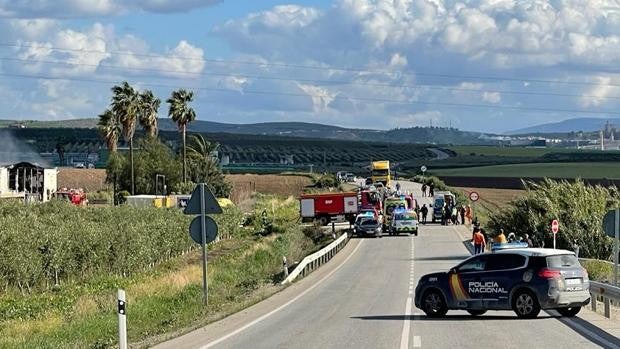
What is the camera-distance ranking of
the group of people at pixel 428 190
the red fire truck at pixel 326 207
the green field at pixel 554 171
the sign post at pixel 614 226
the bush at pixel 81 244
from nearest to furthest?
the sign post at pixel 614 226 < the bush at pixel 81 244 < the red fire truck at pixel 326 207 < the group of people at pixel 428 190 < the green field at pixel 554 171

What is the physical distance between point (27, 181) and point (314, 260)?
55892 mm

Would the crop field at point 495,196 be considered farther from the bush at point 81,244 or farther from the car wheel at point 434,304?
the car wheel at point 434,304

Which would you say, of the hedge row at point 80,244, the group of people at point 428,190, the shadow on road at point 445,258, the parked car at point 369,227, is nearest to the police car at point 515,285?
the hedge row at point 80,244

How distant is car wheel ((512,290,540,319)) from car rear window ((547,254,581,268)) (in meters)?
0.81

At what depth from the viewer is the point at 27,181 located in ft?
305

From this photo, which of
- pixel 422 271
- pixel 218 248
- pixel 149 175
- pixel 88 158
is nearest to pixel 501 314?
pixel 422 271

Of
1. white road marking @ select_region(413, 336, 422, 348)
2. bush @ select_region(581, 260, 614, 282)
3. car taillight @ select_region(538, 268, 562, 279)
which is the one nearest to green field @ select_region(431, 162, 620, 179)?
bush @ select_region(581, 260, 614, 282)

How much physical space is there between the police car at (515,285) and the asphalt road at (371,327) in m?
0.36

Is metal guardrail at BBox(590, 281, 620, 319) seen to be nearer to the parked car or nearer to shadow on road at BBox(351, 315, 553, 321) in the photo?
shadow on road at BBox(351, 315, 553, 321)

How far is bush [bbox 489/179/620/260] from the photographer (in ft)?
153

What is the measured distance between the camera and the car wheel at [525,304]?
2219 cm

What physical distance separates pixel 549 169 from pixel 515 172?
486 centimetres

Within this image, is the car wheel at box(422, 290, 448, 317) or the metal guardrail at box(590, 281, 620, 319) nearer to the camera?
the metal guardrail at box(590, 281, 620, 319)

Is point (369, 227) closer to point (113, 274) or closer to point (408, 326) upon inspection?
point (113, 274)
